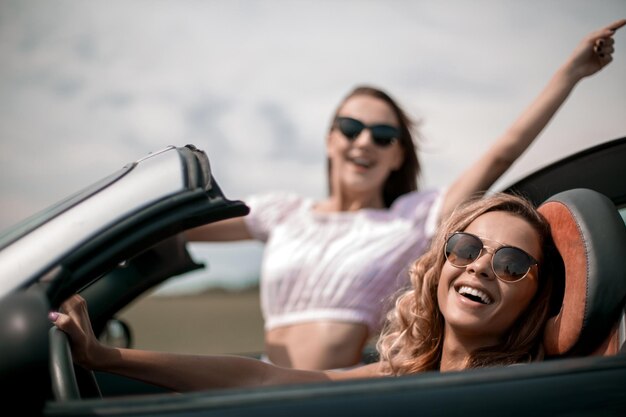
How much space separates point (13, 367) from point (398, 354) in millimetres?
1220

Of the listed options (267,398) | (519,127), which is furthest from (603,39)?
(267,398)

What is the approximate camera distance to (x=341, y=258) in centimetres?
321

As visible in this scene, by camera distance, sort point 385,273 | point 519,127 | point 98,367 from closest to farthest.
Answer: point 98,367 < point 519,127 < point 385,273

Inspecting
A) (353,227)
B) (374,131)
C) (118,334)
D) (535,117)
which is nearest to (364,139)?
(374,131)

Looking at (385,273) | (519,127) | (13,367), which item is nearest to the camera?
(13,367)

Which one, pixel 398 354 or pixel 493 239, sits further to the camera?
pixel 398 354

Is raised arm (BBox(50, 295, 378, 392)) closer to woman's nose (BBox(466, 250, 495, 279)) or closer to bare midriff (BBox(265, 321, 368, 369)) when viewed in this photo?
woman's nose (BBox(466, 250, 495, 279))

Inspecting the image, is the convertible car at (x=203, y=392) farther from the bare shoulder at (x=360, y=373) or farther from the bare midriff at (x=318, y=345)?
the bare midriff at (x=318, y=345)

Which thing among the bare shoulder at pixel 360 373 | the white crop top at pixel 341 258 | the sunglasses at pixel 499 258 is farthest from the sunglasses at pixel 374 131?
the sunglasses at pixel 499 258

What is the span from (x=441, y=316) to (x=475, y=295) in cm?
26

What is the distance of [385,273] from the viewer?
10.4 feet

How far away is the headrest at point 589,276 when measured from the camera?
1847 mm

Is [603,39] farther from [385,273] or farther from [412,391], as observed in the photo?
[412,391]

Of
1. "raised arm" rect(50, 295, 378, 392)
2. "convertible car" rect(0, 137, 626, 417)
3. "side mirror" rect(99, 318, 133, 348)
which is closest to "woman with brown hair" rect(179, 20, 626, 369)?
"side mirror" rect(99, 318, 133, 348)
